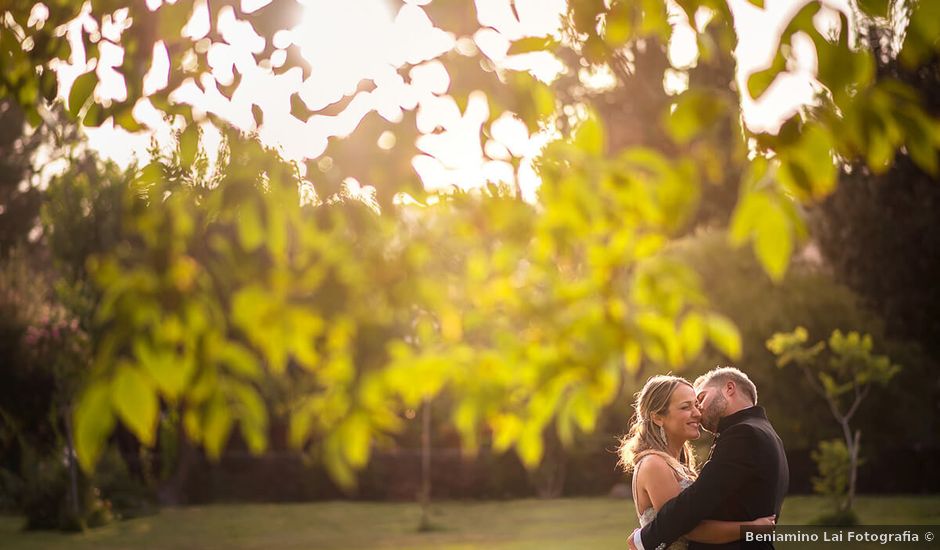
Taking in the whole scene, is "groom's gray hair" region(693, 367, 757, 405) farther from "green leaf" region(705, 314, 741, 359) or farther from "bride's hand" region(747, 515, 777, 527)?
"green leaf" region(705, 314, 741, 359)

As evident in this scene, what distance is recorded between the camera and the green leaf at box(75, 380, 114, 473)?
2762 millimetres

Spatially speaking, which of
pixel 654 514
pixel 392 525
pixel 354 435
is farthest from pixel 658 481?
pixel 392 525

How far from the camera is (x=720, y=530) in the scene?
16.1 ft

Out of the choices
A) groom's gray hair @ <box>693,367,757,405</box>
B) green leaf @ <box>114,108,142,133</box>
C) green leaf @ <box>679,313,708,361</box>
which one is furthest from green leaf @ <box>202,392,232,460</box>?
groom's gray hair @ <box>693,367,757,405</box>

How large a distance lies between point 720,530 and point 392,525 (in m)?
18.3

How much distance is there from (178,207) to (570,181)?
1171 mm

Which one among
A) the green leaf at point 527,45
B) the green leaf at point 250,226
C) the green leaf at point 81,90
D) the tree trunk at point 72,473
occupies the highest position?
the green leaf at point 81,90

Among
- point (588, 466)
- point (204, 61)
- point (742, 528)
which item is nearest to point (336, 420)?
point (204, 61)

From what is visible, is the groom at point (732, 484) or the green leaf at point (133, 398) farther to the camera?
the groom at point (732, 484)

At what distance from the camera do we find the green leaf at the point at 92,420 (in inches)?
109

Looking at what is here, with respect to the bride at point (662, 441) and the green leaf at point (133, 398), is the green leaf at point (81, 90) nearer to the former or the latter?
the green leaf at point (133, 398)

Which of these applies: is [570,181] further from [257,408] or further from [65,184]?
[65,184]

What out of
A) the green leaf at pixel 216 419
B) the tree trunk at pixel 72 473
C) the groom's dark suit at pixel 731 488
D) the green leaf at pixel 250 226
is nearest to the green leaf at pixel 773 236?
the green leaf at pixel 250 226

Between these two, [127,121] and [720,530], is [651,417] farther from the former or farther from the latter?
[127,121]
